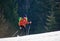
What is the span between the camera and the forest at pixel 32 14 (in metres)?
8.59

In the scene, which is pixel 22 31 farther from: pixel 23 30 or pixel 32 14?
pixel 32 14

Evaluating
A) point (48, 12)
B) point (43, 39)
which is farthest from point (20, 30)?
point (43, 39)

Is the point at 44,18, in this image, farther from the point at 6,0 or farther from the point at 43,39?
the point at 43,39

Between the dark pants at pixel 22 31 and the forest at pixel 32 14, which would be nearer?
the dark pants at pixel 22 31

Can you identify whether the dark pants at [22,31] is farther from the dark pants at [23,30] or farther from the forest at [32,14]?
the forest at [32,14]

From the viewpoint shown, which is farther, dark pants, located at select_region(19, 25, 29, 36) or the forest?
the forest

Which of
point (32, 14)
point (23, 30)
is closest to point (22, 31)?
point (23, 30)

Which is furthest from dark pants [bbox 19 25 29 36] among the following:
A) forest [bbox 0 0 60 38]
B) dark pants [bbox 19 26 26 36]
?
forest [bbox 0 0 60 38]

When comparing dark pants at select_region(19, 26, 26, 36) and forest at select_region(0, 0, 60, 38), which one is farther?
forest at select_region(0, 0, 60, 38)

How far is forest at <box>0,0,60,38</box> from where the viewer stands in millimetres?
8594

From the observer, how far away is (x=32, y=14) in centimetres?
938

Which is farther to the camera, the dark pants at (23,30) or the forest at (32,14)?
the forest at (32,14)

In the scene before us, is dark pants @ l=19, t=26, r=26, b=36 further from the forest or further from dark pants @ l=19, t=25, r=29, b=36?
the forest

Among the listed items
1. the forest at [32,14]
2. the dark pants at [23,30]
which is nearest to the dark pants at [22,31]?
the dark pants at [23,30]
